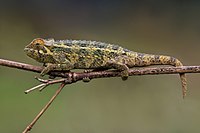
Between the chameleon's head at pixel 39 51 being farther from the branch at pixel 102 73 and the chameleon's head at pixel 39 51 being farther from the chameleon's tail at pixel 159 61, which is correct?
the chameleon's tail at pixel 159 61

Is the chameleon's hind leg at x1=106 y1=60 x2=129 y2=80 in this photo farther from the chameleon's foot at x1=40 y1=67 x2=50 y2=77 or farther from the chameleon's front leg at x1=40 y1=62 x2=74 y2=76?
the chameleon's foot at x1=40 y1=67 x2=50 y2=77

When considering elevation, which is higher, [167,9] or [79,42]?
[167,9]

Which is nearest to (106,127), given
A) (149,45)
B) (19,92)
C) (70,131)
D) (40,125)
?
(70,131)

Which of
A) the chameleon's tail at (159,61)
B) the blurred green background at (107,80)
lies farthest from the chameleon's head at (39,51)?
the blurred green background at (107,80)

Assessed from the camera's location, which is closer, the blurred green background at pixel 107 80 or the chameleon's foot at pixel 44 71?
the chameleon's foot at pixel 44 71

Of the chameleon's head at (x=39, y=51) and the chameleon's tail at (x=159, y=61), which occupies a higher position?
the chameleon's head at (x=39, y=51)

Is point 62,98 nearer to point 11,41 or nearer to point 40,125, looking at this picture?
point 40,125

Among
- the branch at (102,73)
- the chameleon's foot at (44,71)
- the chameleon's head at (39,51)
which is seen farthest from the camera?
the chameleon's head at (39,51)

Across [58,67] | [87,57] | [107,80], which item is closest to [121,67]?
[87,57]
